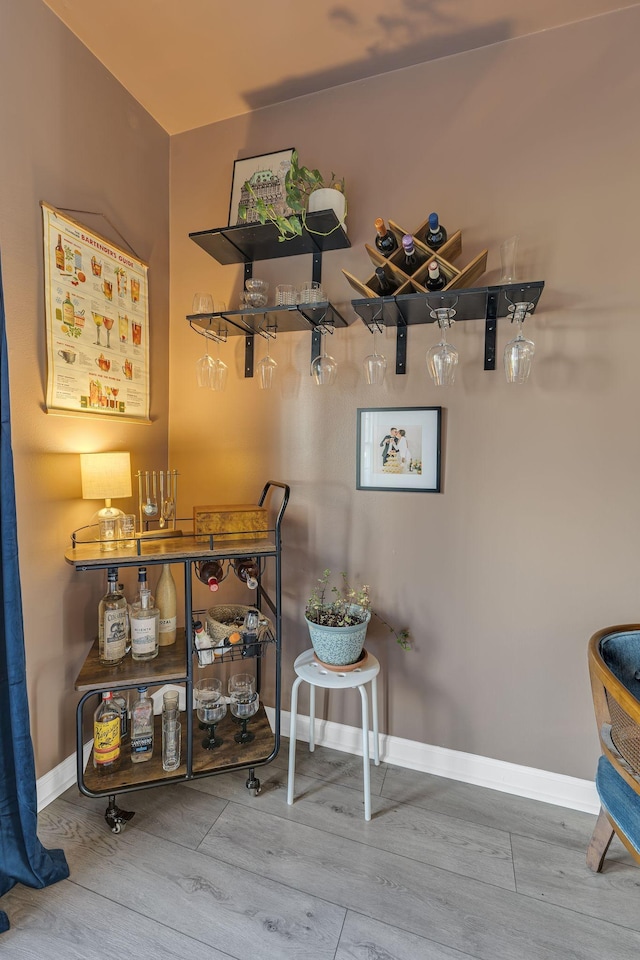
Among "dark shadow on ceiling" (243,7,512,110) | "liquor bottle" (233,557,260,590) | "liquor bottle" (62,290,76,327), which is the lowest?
"liquor bottle" (233,557,260,590)

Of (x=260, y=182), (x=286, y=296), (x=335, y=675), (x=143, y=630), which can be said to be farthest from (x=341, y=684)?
(x=260, y=182)

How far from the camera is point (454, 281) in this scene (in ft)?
5.09

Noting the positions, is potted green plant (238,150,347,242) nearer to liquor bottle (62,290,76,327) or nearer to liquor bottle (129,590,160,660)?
liquor bottle (62,290,76,327)

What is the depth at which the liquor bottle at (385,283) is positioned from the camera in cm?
163

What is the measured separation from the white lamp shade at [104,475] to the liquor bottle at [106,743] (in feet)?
Answer: 2.39

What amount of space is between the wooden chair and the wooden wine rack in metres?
1.28

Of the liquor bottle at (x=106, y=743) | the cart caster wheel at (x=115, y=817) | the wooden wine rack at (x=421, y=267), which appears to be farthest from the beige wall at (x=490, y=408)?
the cart caster wheel at (x=115, y=817)

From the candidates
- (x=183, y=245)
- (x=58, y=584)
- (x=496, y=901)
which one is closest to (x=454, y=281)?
(x=183, y=245)

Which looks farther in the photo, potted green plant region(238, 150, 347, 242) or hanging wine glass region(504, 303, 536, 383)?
potted green plant region(238, 150, 347, 242)

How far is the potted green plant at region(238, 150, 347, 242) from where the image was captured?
5.47ft

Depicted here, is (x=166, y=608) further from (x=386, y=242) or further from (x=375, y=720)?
(x=386, y=242)

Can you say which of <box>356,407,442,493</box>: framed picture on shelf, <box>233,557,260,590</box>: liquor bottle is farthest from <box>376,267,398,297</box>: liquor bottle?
<box>233,557,260,590</box>: liquor bottle

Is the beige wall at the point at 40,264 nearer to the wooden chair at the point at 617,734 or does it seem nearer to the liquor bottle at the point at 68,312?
the liquor bottle at the point at 68,312

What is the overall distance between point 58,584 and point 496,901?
1.79 meters
